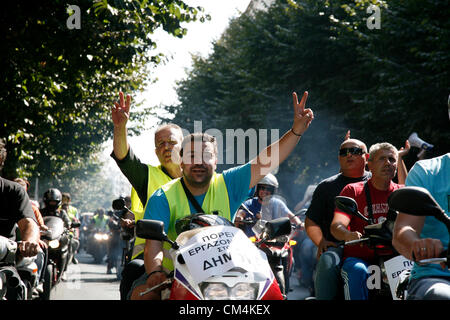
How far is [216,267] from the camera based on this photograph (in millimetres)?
3340

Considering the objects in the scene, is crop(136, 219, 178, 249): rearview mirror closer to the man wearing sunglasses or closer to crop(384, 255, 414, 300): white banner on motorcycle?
crop(384, 255, 414, 300): white banner on motorcycle

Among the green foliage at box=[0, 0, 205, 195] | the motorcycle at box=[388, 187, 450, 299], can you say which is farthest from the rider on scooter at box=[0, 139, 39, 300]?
the green foliage at box=[0, 0, 205, 195]

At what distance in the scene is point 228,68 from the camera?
33.2 metres

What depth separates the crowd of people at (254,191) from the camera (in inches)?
134

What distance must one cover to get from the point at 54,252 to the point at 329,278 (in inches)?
294

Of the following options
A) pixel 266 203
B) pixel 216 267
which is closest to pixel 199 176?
pixel 216 267

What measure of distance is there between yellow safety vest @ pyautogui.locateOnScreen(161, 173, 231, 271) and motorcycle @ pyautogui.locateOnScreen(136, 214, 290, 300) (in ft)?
2.04

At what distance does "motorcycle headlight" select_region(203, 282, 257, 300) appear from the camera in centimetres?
322

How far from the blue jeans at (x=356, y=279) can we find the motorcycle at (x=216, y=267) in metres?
1.58

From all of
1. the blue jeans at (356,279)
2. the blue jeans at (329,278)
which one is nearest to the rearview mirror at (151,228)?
the blue jeans at (356,279)

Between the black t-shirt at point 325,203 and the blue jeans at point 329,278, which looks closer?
the blue jeans at point 329,278

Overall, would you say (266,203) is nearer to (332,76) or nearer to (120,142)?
(120,142)

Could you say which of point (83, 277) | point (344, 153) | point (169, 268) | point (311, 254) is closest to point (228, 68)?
point (83, 277)

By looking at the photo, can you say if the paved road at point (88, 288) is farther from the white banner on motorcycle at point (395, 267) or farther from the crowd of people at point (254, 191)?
the white banner on motorcycle at point (395, 267)
